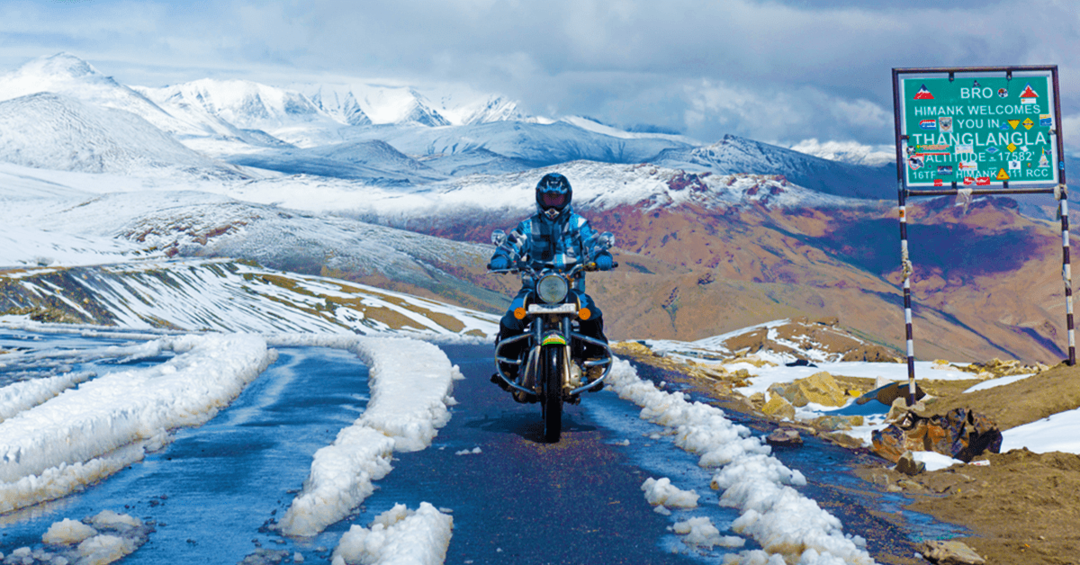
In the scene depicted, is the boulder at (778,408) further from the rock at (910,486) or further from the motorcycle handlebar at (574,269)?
the rock at (910,486)

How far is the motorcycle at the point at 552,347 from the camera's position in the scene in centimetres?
905

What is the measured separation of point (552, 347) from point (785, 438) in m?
2.79

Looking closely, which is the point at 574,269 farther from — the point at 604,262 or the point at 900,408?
the point at 900,408

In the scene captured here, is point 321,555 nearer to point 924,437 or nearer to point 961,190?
point 924,437

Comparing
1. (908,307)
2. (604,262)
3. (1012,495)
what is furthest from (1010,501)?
(908,307)

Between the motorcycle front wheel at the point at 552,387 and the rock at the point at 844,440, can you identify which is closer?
the motorcycle front wheel at the point at 552,387

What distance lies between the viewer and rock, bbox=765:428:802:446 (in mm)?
9680

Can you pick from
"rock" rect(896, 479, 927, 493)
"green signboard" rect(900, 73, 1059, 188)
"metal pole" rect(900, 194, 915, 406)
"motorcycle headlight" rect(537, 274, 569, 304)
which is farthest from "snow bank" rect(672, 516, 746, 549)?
"green signboard" rect(900, 73, 1059, 188)

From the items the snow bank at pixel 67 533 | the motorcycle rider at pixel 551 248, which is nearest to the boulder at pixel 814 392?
the motorcycle rider at pixel 551 248

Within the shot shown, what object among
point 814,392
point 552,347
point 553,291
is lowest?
point 814,392

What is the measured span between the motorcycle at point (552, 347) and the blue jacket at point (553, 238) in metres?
0.27

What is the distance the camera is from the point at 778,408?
13.0 m

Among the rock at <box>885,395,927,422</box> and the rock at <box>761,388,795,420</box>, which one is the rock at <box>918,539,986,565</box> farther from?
the rock at <box>761,388,795,420</box>

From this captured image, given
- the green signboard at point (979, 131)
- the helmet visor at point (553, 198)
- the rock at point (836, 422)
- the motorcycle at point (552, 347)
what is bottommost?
the rock at point (836, 422)
